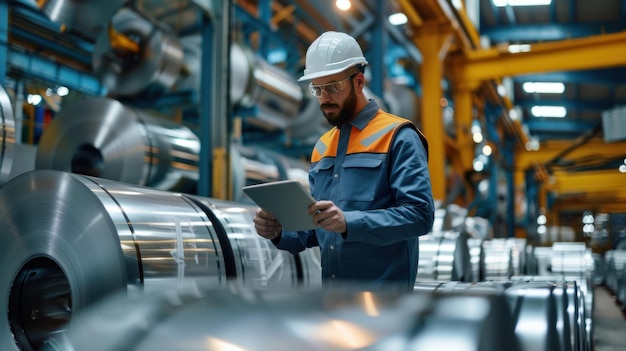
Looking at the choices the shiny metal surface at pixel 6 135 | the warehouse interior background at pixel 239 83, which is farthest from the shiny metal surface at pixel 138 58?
the shiny metal surface at pixel 6 135

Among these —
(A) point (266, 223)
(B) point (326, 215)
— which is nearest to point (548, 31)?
(A) point (266, 223)

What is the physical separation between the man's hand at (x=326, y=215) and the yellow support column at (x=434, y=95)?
5945 millimetres

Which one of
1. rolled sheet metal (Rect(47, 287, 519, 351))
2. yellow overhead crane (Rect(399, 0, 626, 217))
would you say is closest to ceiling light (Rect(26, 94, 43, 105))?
yellow overhead crane (Rect(399, 0, 626, 217))

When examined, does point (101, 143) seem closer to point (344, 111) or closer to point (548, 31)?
point (344, 111)

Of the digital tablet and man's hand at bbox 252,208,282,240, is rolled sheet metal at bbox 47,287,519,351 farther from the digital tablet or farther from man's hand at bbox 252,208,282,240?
man's hand at bbox 252,208,282,240

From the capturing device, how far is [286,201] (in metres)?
1.44

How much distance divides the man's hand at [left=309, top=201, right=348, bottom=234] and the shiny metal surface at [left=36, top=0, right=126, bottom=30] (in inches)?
85.6

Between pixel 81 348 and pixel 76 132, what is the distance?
2.64 meters

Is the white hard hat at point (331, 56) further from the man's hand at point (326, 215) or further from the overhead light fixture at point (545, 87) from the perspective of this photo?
the overhead light fixture at point (545, 87)

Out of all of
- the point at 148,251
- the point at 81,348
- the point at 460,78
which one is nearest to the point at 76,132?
the point at 148,251

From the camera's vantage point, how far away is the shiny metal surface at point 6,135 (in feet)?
8.60

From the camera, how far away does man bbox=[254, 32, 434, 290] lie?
1.58m

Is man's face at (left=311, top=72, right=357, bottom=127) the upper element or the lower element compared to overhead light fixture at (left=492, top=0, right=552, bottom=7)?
lower

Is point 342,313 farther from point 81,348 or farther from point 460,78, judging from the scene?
point 460,78
